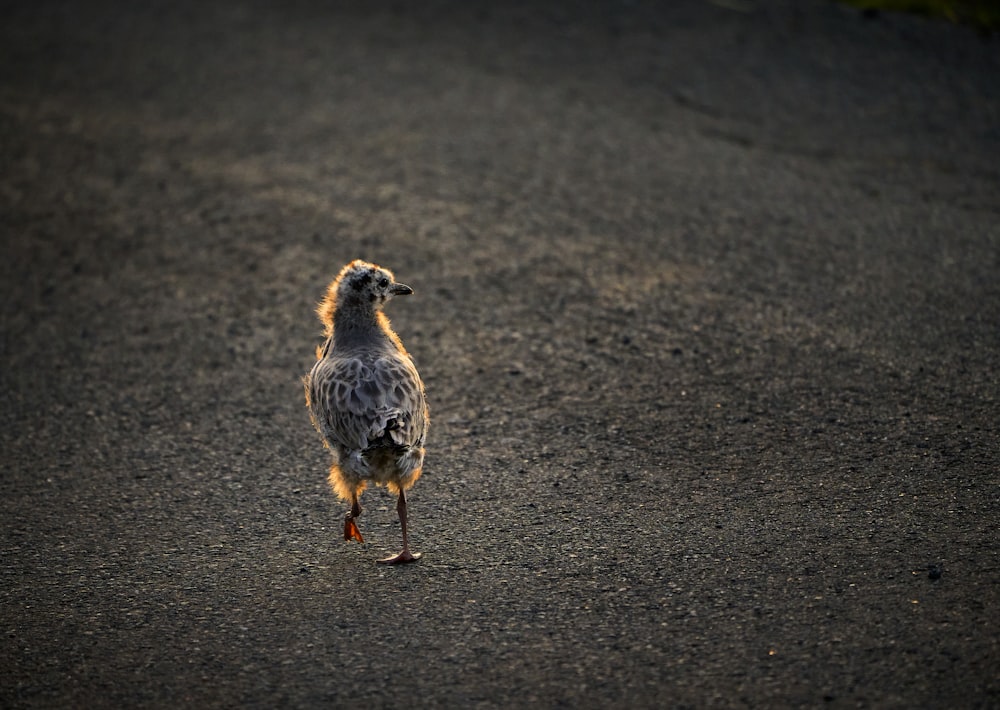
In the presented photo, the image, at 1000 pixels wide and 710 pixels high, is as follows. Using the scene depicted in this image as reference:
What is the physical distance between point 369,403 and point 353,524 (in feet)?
2.20

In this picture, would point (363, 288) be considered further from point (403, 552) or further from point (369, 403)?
point (403, 552)

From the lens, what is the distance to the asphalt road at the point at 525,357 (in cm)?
497

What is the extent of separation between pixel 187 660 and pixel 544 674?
164 centimetres

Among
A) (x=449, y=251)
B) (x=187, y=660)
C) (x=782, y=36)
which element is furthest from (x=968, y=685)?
(x=782, y=36)

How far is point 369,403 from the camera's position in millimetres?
5730

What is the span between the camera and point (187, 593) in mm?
5484

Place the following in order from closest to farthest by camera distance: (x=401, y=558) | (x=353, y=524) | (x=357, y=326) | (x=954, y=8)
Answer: (x=401, y=558) < (x=353, y=524) < (x=357, y=326) < (x=954, y=8)

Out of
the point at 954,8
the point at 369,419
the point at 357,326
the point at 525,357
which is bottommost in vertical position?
the point at 525,357

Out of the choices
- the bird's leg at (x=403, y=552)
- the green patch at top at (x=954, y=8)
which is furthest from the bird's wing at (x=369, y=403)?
the green patch at top at (x=954, y=8)

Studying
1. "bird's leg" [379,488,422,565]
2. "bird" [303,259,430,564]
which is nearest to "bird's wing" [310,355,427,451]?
"bird" [303,259,430,564]

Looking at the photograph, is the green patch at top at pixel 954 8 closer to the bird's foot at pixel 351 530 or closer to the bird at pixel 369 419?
the bird at pixel 369 419

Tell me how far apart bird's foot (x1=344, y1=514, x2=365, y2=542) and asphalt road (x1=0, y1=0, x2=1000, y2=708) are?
97 millimetres

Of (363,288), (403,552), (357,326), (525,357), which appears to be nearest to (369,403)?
(403,552)

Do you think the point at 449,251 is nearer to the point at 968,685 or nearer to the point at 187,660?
the point at 187,660
